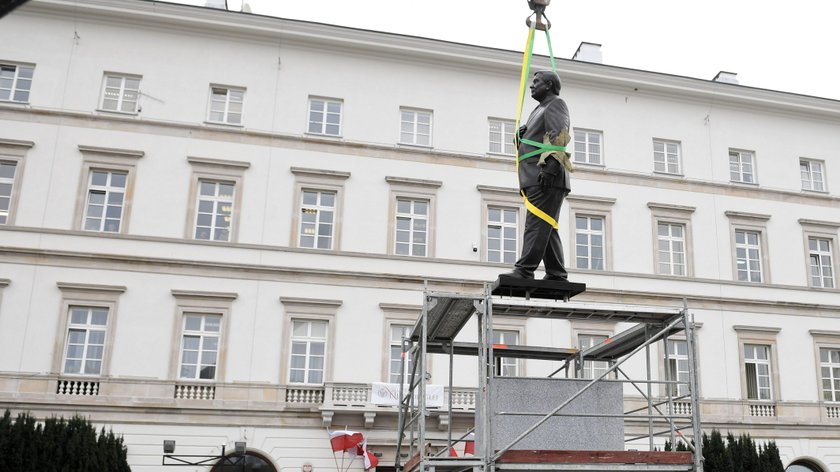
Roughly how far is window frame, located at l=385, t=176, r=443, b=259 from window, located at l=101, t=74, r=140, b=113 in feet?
25.0

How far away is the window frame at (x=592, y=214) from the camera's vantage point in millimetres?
27391

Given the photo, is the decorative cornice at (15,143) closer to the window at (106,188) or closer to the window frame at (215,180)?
the window at (106,188)

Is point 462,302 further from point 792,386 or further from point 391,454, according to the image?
point 792,386

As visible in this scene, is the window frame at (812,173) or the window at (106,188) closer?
the window at (106,188)

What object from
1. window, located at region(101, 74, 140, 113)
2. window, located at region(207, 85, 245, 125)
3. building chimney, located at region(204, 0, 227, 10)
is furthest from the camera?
building chimney, located at region(204, 0, 227, 10)

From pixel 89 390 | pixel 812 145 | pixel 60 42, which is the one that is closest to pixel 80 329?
pixel 89 390

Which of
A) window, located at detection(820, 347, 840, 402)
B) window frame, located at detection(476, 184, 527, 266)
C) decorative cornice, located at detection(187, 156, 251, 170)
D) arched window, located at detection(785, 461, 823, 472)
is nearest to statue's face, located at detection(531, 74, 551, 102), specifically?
window frame, located at detection(476, 184, 527, 266)

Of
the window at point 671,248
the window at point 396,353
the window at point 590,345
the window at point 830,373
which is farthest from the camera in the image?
the window at point 830,373

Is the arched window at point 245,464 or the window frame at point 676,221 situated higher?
the window frame at point 676,221

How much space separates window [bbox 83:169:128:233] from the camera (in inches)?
973

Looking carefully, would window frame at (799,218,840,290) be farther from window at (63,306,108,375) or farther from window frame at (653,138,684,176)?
window at (63,306,108,375)

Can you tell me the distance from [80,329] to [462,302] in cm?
1594

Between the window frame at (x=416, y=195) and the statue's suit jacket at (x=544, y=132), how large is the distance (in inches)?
592

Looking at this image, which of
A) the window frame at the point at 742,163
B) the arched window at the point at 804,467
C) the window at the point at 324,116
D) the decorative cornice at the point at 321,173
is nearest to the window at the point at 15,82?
the decorative cornice at the point at 321,173
